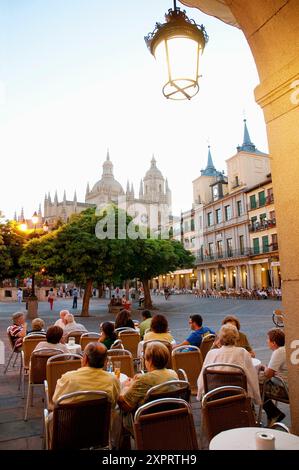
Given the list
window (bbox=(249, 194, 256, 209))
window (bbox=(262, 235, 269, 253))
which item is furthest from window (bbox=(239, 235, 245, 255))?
window (bbox=(249, 194, 256, 209))

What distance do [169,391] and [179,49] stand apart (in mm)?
3200

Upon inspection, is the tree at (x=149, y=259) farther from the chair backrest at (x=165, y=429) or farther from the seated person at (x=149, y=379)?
the chair backrest at (x=165, y=429)

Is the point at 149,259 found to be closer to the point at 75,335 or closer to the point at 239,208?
the point at 75,335

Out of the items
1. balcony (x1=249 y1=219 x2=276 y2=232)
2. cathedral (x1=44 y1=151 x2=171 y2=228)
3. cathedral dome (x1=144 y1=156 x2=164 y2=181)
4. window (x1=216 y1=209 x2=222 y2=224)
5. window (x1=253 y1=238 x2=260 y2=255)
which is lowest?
window (x1=253 y1=238 x2=260 y2=255)

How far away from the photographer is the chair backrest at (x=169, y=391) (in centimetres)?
306

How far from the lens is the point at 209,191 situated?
62.4 m

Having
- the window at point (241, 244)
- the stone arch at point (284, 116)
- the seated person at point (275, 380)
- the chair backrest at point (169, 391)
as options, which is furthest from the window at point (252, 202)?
the chair backrest at point (169, 391)

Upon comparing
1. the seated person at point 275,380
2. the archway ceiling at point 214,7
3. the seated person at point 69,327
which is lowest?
the seated person at point 275,380

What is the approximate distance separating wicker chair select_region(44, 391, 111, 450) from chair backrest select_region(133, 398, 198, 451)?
18.9 inches

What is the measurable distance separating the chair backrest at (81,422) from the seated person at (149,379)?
32cm

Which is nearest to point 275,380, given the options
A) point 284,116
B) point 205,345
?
point 205,345

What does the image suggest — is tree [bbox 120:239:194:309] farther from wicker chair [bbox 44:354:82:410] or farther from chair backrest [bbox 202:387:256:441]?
chair backrest [bbox 202:387:256:441]

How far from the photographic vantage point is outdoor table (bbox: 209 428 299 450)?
2361 mm
